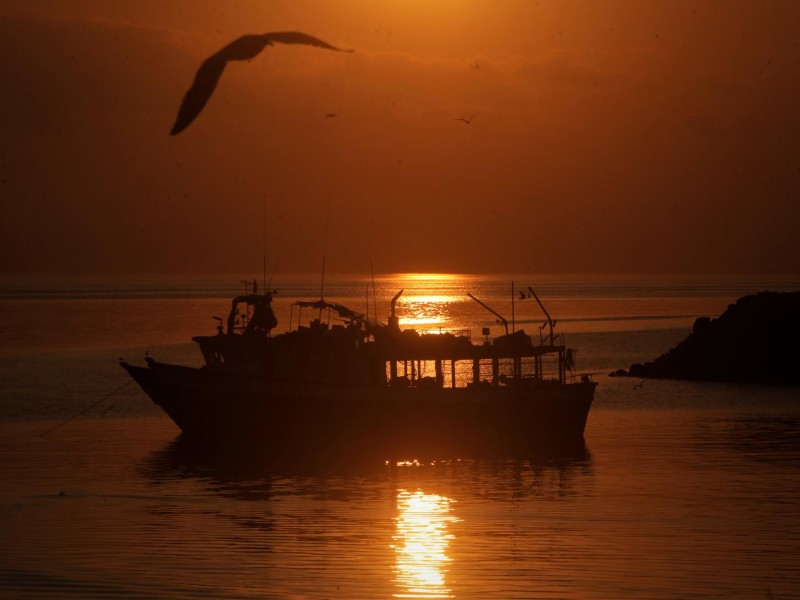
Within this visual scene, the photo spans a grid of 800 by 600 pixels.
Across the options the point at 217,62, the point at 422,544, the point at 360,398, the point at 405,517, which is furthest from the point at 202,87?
the point at 360,398

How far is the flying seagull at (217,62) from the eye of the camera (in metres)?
13.7

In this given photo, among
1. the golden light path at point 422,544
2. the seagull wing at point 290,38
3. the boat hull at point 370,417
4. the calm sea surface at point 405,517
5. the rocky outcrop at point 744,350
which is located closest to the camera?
the seagull wing at point 290,38

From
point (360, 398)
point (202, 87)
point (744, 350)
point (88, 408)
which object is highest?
point (744, 350)

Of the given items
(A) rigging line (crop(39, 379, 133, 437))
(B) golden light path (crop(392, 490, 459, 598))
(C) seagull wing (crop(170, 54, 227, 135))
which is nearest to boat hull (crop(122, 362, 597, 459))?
(A) rigging line (crop(39, 379, 133, 437))

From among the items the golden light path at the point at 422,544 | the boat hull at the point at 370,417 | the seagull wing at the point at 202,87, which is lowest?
the golden light path at the point at 422,544

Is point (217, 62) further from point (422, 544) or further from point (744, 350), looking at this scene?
point (744, 350)

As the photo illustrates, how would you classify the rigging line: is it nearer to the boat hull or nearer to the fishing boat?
the fishing boat

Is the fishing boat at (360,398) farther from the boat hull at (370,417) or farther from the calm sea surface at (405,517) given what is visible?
the calm sea surface at (405,517)

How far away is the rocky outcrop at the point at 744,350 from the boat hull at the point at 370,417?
125 ft

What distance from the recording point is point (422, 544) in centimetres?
2730

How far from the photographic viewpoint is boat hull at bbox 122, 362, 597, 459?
1747 inches

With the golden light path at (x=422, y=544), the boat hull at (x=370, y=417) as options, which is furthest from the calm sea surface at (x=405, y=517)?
the boat hull at (x=370, y=417)

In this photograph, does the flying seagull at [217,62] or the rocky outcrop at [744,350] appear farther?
the rocky outcrop at [744,350]

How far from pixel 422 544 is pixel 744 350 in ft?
197
